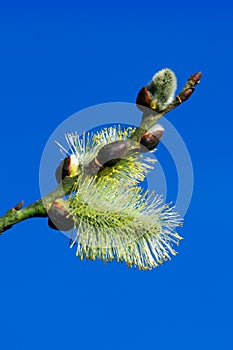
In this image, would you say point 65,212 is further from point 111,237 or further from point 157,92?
point 157,92

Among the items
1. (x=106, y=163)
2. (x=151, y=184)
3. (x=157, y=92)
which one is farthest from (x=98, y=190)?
(x=157, y=92)

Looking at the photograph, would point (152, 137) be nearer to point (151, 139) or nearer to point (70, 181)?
point (151, 139)

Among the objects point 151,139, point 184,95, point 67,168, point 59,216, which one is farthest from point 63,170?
point 184,95

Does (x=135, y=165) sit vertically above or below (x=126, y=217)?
above

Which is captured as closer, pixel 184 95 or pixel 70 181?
pixel 184 95

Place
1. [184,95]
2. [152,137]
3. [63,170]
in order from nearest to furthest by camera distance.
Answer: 1. [184,95]
2. [152,137]
3. [63,170]

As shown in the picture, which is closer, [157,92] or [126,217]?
[157,92]
